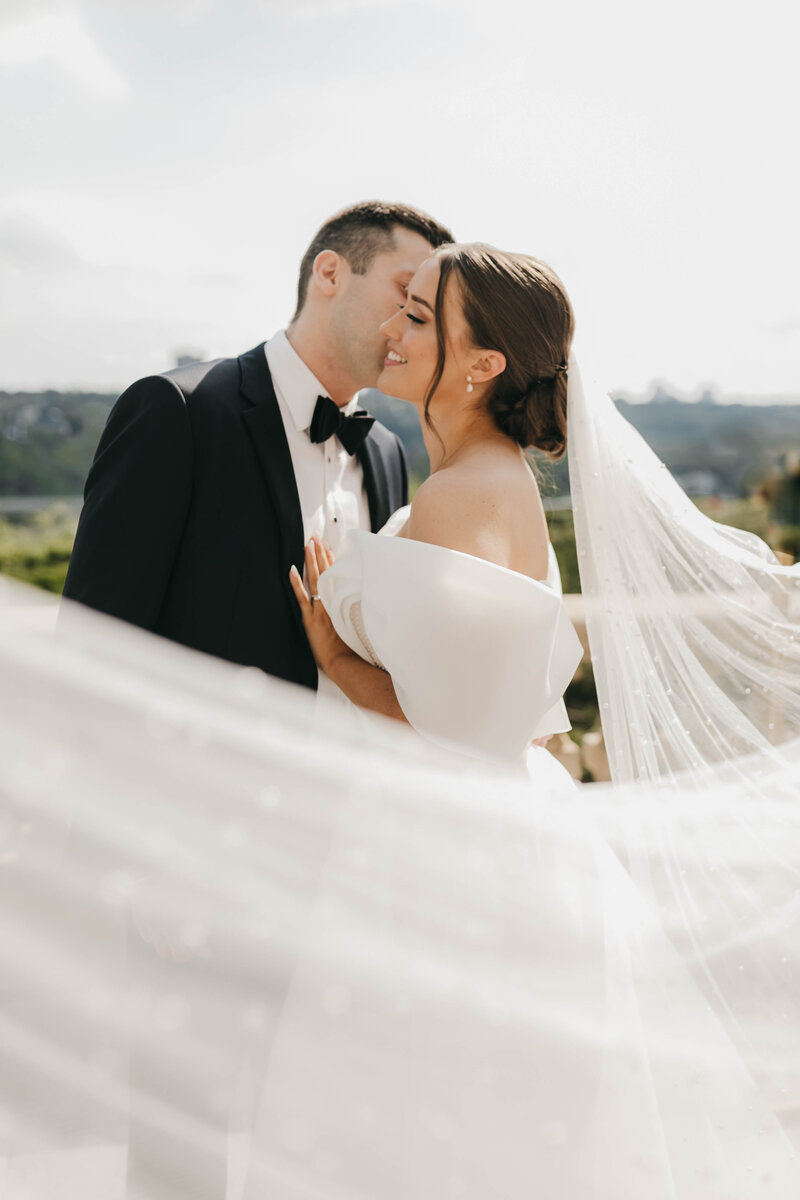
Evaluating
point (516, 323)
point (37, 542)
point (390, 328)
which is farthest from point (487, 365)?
point (37, 542)

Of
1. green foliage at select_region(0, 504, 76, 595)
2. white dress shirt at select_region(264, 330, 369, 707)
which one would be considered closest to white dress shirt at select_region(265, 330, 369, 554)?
white dress shirt at select_region(264, 330, 369, 707)

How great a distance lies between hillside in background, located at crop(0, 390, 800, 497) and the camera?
4203mm

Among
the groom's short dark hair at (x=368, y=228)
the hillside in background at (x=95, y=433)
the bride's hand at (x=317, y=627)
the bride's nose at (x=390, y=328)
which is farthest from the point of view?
the hillside in background at (x=95, y=433)

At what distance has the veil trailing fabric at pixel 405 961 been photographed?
1.86m

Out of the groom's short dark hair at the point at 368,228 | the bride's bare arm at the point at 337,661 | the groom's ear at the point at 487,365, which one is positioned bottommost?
the bride's bare arm at the point at 337,661

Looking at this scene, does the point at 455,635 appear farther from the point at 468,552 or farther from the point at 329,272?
the point at 329,272

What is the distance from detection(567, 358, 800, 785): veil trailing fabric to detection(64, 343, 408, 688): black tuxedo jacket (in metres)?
0.68

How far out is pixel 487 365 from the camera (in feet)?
7.16

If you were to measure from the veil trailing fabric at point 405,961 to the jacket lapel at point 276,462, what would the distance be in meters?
0.32

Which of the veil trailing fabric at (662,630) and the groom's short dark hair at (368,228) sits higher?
the groom's short dark hair at (368,228)

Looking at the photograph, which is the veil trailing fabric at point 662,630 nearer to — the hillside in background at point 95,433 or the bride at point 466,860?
the bride at point 466,860

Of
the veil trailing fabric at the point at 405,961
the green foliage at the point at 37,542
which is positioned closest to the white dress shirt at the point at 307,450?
the veil trailing fabric at the point at 405,961

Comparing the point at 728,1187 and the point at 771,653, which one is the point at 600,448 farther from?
the point at 728,1187

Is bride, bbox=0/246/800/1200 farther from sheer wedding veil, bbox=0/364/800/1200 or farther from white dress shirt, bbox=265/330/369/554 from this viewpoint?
white dress shirt, bbox=265/330/369/554
